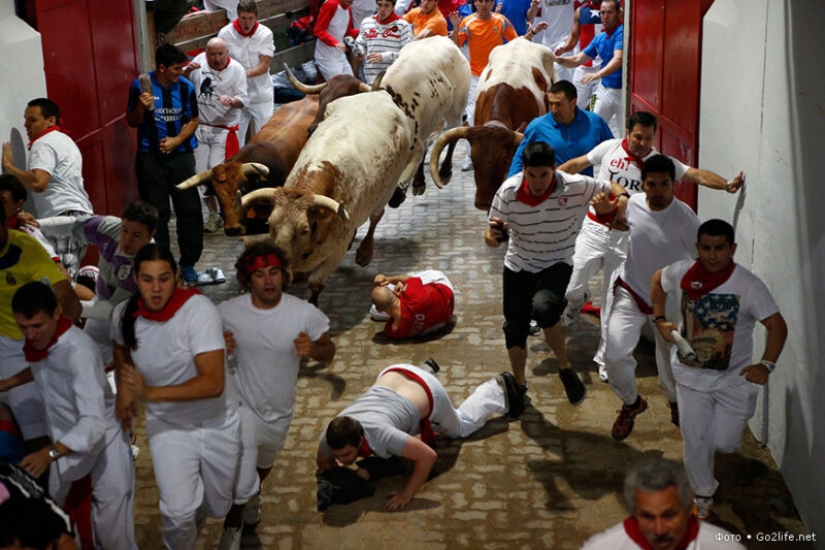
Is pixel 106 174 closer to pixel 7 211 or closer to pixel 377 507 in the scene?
pixel 7 211

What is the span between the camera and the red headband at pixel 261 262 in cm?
555

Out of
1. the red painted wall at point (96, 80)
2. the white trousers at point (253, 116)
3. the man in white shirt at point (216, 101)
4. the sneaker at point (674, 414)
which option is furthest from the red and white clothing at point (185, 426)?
the white trousers at point (253, 116)

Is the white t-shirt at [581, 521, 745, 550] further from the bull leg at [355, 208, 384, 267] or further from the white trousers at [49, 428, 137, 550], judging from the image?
the bull leg at [355, 208, 384, 267]

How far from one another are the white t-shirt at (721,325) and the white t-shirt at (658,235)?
2.55 feet

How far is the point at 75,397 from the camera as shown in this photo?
5.08 meters

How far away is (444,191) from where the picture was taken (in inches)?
557

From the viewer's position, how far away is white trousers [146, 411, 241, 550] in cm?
527

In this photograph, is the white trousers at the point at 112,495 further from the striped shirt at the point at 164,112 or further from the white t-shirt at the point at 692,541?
the striped shirt at the point at 164,112

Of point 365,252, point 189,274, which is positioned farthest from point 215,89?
point 365,252

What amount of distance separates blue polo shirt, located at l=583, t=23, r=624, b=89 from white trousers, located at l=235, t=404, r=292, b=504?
8.08 metres

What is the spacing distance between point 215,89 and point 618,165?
5.99 meters

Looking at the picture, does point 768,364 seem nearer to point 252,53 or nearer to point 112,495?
point 112,495

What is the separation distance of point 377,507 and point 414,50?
24.1 feet

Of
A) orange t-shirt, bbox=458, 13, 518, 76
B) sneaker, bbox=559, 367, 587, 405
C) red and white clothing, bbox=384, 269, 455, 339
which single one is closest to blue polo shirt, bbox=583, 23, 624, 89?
orange t-shirt, bbox=458, 13, 518, 76
